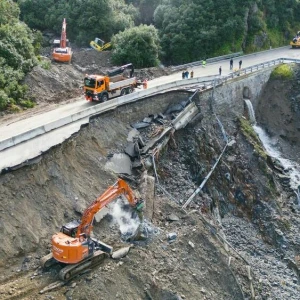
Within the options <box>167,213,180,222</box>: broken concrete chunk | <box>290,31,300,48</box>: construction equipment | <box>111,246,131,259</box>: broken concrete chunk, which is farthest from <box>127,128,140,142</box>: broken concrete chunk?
<box>290,31,300,48</box>: construction equipment

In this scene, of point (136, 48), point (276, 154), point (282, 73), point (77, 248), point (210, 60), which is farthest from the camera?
point (210, 60)

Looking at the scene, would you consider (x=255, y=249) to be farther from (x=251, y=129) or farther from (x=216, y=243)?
(x=251, y=129)

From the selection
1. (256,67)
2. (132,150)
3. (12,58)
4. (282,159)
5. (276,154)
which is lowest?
(282,159)

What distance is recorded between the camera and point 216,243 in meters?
23.2

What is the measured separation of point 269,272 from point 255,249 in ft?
6.56

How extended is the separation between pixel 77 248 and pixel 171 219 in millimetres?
6820

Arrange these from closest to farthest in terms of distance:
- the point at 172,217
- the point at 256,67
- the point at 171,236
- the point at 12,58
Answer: the point at 171,236 → the point at 172,217 → the point at 12,58 → the point at 256,67

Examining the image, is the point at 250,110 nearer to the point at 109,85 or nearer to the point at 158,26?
the point at 109,85

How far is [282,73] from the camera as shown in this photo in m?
42.8

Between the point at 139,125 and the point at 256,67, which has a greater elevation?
the point at 256,67

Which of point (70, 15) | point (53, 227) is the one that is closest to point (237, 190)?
point (53, 227)

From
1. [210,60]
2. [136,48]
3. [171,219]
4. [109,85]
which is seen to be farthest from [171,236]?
[210,60]

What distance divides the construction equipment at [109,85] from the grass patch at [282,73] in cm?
1464

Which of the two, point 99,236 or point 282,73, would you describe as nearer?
point 99,236
